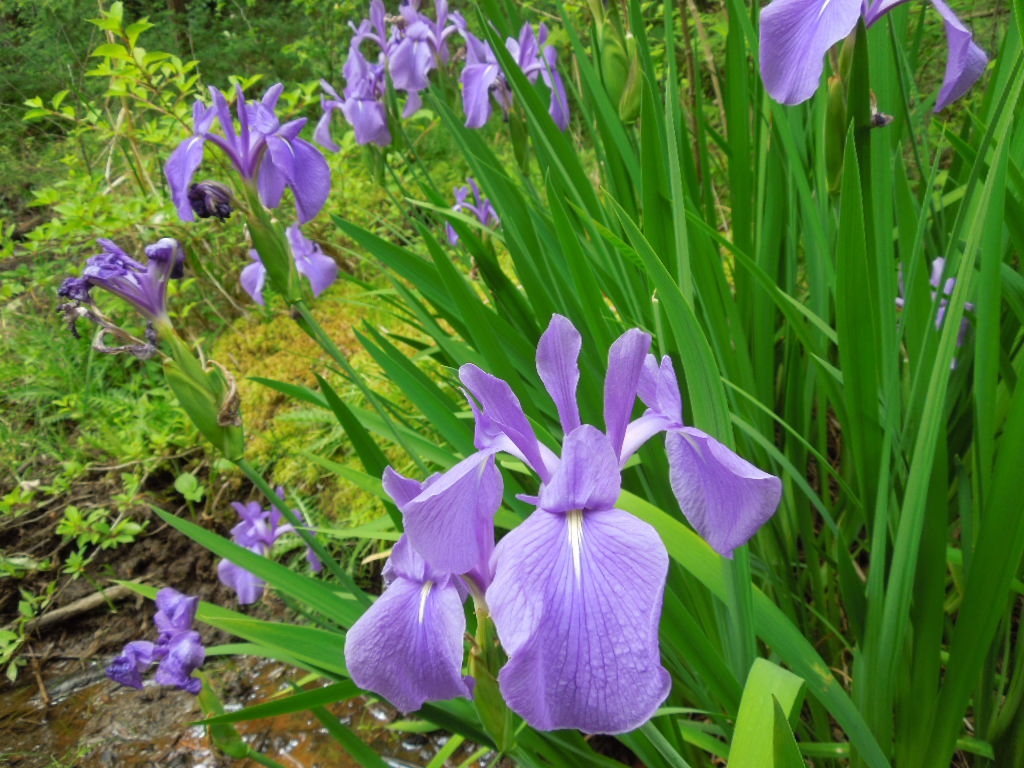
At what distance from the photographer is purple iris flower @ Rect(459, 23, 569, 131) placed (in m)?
1.58

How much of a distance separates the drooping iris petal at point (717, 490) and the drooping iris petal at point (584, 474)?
0.07m

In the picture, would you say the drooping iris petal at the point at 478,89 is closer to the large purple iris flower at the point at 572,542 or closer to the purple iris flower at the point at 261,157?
the purple iris flower at the point at 261,157

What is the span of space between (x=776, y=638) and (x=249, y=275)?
1.55 m

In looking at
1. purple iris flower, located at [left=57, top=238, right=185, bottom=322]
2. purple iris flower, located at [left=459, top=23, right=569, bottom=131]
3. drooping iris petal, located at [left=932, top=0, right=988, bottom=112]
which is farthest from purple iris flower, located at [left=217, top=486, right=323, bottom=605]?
drooping iris petal, located at [left=932, top=0, right=988, bottom=112]

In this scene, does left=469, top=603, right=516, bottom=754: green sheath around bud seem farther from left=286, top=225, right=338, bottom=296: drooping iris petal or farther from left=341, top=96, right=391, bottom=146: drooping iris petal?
left=341, top=96, right=391, bottom=146: drooping iris petal

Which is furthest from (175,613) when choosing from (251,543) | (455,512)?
(455,512)

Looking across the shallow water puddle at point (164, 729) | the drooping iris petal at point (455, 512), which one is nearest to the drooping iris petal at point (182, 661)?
the shallow water puddle at point (164, 729)

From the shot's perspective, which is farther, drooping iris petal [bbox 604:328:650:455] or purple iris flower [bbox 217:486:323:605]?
purple iris flower [bbox 217:486:323:605]

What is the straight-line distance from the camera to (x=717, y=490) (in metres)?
0.51

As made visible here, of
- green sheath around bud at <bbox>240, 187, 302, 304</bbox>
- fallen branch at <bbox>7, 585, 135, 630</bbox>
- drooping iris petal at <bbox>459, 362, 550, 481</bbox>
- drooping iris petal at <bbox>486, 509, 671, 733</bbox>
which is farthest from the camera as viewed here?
fallen branch at <bbox>7, 585, 135, 630</bbox>

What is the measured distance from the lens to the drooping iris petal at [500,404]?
507mm

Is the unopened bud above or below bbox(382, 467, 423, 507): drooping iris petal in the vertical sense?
above

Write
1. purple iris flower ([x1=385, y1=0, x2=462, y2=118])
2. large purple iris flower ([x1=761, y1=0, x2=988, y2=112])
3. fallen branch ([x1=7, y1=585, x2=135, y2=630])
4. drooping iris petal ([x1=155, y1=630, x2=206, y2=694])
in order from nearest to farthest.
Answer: large purple iris flower ([x1=761, y1=0, x2=988, y2=112]) < drooping iris petal ([x1=155, y1=630, x2=206, y2=694]) < purple iris flower ([x1=385, y1=0, x2=462, y2=118]) < fallen branch ([x1=7, y1=585, x2=135, y2=630])

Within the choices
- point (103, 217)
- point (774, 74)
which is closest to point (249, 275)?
point (103, 217)
